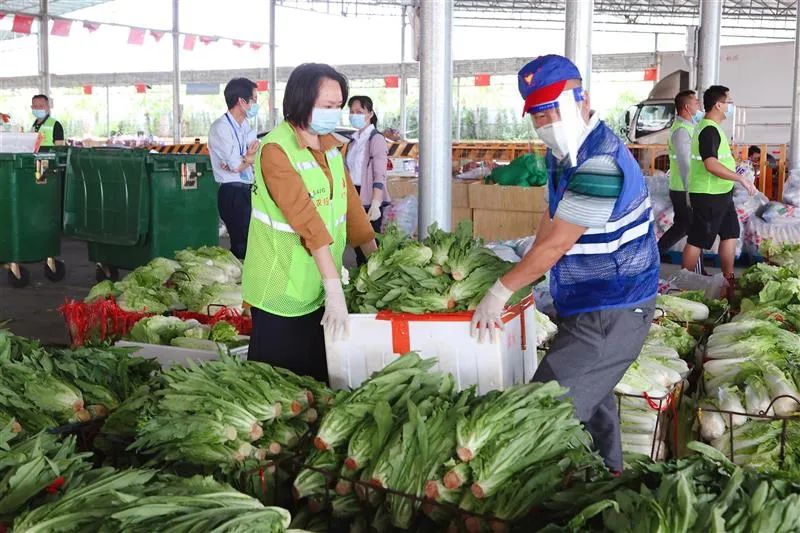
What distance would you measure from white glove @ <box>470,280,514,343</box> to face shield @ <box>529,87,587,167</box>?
1.70 ft

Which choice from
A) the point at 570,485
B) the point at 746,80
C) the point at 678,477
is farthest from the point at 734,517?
the point at 746,80

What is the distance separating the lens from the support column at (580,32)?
24.3 feet

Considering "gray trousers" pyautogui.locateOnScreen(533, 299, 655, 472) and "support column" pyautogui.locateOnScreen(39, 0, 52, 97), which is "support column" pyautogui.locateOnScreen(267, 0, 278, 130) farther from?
"gray trousers" pyautogui.locateOnScreen(533, 299, 655, 472)

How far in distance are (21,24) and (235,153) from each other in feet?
67.6

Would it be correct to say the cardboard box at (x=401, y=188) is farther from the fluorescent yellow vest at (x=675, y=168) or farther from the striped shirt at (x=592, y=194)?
the striped shirt at (x=592, y=194)

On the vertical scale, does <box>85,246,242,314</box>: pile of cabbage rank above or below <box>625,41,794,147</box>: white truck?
below

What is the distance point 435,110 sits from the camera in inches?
221

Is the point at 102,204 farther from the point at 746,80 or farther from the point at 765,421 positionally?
the point at 746,80

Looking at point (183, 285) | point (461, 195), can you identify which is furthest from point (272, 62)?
point (183, 285)

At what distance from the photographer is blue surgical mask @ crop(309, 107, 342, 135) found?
3465mm

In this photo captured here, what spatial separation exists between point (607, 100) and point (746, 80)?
951cm

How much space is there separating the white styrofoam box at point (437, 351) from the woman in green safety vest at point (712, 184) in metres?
5.11

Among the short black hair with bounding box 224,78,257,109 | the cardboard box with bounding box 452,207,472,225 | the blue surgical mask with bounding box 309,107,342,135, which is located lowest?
the cardboard box with bounding box 452,207,472,225

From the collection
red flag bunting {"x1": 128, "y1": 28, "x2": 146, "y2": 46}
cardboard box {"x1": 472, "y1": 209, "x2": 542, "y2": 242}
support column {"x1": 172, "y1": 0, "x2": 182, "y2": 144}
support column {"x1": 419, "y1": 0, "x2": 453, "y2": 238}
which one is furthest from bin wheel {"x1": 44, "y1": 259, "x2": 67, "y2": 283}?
red flag bunting {"x1": 128, "y1": 28, "x2": 146, "y2": 46}
